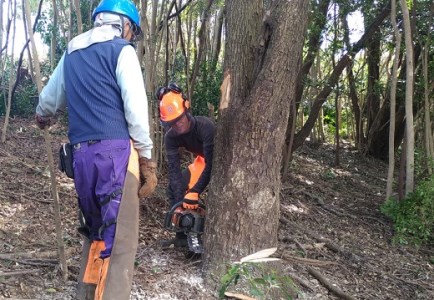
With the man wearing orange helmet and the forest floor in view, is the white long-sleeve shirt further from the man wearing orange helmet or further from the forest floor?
the forest floor

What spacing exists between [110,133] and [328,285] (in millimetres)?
2568

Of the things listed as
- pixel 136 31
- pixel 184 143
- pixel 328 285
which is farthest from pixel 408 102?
pixel 136 31

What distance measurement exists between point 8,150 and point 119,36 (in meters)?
4.98

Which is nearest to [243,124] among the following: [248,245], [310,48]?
[248,245]

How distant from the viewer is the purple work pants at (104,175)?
293 cm

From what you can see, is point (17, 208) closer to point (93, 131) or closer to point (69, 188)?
point (69, 188)

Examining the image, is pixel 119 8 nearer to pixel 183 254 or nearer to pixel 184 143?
pixel 184 143

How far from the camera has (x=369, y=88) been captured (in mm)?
10953

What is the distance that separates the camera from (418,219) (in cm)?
619

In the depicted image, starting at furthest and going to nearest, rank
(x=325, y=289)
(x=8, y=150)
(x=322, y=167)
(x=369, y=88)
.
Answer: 1. (x=369, y=88)
2. (x=322, y=167)
3. (x=8, y=150)
4. (x=325, y=289)

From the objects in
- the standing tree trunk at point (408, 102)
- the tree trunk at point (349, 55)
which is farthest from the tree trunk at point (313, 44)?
the standing tree trunk at point (408, 102)

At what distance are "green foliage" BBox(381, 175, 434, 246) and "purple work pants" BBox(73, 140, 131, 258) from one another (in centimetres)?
428

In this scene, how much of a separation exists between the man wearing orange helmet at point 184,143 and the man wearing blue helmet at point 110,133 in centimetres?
101

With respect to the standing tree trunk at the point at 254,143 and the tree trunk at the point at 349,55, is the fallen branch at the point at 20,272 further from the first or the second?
the tree trunk at the point at 349,55
